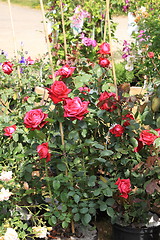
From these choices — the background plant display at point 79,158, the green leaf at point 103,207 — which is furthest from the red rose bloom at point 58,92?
the green leaf at point 103,207

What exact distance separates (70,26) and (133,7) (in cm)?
126

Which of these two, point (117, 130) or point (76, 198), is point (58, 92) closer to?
point (117, 130)

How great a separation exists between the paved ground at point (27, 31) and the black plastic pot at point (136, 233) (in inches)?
172

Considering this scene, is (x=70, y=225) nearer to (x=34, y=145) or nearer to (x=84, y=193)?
(x=84, y=193)

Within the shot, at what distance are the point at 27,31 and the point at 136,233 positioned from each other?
881 cm

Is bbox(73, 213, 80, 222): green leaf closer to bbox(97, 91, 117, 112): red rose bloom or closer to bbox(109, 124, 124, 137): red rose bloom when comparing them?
bbox(109, 124, 124, 137): red rose bloom

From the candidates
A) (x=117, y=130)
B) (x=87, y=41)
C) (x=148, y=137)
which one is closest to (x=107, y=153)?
(x=117, y=130)

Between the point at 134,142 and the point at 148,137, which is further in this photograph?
the point at 134,142

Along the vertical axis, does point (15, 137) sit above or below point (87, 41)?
above

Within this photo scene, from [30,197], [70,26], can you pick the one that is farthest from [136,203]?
[70,26]

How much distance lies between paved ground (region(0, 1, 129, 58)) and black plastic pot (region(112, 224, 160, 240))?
14.4 feet

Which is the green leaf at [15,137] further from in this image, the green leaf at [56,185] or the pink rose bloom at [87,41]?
the pink rose bloom at [87,41]

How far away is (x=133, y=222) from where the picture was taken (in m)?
2.30

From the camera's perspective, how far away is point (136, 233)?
7.29 ft
